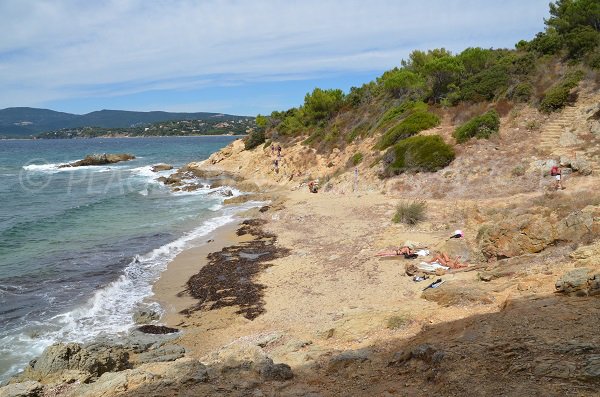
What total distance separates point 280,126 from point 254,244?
33510mm

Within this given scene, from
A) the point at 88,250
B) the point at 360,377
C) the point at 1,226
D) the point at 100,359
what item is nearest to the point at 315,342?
the point at 360,377

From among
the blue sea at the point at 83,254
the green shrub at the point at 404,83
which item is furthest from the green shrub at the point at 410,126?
the blue sea at the point at 83,254

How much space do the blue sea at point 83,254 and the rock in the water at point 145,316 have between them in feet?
0.77

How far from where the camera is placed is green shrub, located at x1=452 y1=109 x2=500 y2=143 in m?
25.8

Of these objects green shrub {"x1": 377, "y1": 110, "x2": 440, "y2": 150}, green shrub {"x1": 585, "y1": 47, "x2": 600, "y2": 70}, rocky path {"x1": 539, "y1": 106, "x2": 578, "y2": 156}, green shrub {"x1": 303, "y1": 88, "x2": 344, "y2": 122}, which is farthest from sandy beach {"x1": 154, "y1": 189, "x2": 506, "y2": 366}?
green shrub {"x1": 303, "y1": 88, "x2": 344, "y2": 122}

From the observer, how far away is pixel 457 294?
10180 millimetres

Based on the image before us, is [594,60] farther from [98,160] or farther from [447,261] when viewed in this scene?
[98,160]

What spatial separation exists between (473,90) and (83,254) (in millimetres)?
25368

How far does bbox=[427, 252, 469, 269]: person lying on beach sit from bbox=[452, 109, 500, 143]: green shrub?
13862 mm

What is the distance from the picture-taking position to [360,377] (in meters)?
7.24

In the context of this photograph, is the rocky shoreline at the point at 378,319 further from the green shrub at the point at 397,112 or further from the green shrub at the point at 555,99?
the green shrub at the point at 397,112

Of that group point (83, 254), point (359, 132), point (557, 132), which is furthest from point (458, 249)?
point (359, 132)

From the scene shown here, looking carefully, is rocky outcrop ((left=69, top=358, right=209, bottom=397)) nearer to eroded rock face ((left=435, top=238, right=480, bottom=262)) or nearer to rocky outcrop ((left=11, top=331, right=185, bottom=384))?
rocky outcrop ((left=11, top=331, right=185, bottom=384))

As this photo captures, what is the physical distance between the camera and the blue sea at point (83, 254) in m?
12.8
